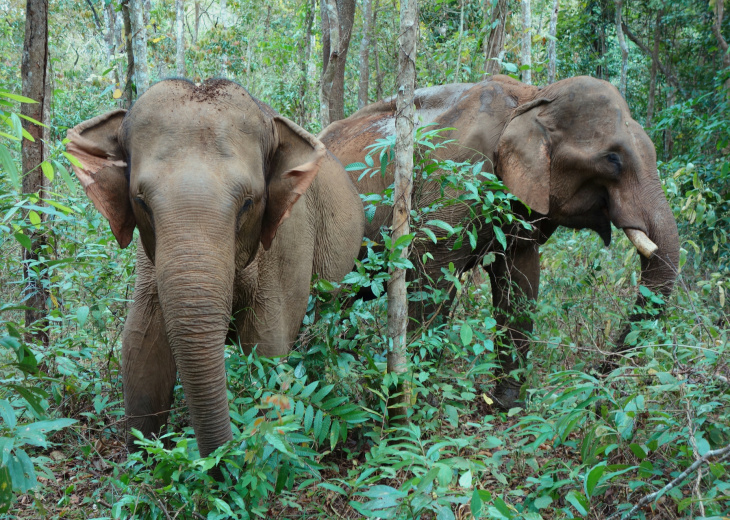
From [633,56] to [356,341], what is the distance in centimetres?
1521

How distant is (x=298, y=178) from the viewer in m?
3.63

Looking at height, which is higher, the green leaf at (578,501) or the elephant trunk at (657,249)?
the elephant trunk at (657,249)

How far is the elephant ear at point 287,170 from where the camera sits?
11.9ft

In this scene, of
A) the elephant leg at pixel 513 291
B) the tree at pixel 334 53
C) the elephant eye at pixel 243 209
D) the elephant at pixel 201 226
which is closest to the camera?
the elephant at pixel 201 226

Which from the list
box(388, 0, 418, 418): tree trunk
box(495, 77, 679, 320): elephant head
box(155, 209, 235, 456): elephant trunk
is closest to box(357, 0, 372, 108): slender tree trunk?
box(495, 77, 679, 320): elephant head

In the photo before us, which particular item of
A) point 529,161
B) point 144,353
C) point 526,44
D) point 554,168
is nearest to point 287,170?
point 144,353

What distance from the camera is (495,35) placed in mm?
7949

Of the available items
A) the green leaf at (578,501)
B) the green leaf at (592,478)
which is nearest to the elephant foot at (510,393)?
the green leaf at (578,501)

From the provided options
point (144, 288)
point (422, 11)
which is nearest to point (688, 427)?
point (144, 288)

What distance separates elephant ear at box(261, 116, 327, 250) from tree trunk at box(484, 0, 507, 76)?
15.1ft

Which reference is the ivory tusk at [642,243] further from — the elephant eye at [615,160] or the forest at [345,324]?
the elephant eye at [615,160]

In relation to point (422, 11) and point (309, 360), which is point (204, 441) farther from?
point (422, 11)

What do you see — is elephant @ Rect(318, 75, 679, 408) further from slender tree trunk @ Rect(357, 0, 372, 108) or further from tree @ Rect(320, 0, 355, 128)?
slender tree trunk @ Rect(357, 0, 372, 108)

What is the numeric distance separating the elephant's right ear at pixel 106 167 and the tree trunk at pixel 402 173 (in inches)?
55.5
